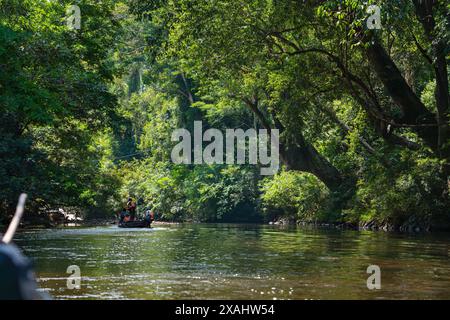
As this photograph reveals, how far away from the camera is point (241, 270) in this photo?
12070 mm

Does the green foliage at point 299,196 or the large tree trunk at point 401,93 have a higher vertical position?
the large tree trunk at point 401,93

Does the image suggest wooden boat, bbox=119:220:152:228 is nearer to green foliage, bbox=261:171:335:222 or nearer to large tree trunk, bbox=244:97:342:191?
large tree trunk, bbox=244:97:342:191

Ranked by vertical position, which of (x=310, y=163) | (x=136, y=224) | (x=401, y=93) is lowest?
(x=136, y=224)

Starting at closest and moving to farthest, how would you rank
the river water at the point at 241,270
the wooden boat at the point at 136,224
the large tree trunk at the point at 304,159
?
1. the river water at the point at 241,270
2. the wooden boat at the point at 136,224
3. the large tree trunk at the point at 304,159

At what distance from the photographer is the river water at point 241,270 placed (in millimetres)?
9133

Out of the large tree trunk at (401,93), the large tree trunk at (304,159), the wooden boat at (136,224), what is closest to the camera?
the large tree trunk at (401,93)

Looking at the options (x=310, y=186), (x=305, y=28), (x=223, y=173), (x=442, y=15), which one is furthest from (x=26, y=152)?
(x=223, y=173)

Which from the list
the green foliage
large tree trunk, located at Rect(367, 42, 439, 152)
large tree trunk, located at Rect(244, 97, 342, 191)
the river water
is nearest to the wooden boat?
large tree trunk, located at Rect(244, 97, 342, 191)

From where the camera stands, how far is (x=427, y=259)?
14344 millimetres

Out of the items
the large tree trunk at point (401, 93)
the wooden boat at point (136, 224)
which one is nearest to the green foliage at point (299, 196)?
the wooden boat at point (136, 224)

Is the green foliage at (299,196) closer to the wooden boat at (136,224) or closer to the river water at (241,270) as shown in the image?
the wooden boat at (136,224)

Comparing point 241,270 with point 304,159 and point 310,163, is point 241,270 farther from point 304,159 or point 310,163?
point 310,163

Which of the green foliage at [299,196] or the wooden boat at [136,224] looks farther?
the green foliage at [299,196]

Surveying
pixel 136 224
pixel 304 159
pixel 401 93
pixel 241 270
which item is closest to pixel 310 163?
pixel 304 159
